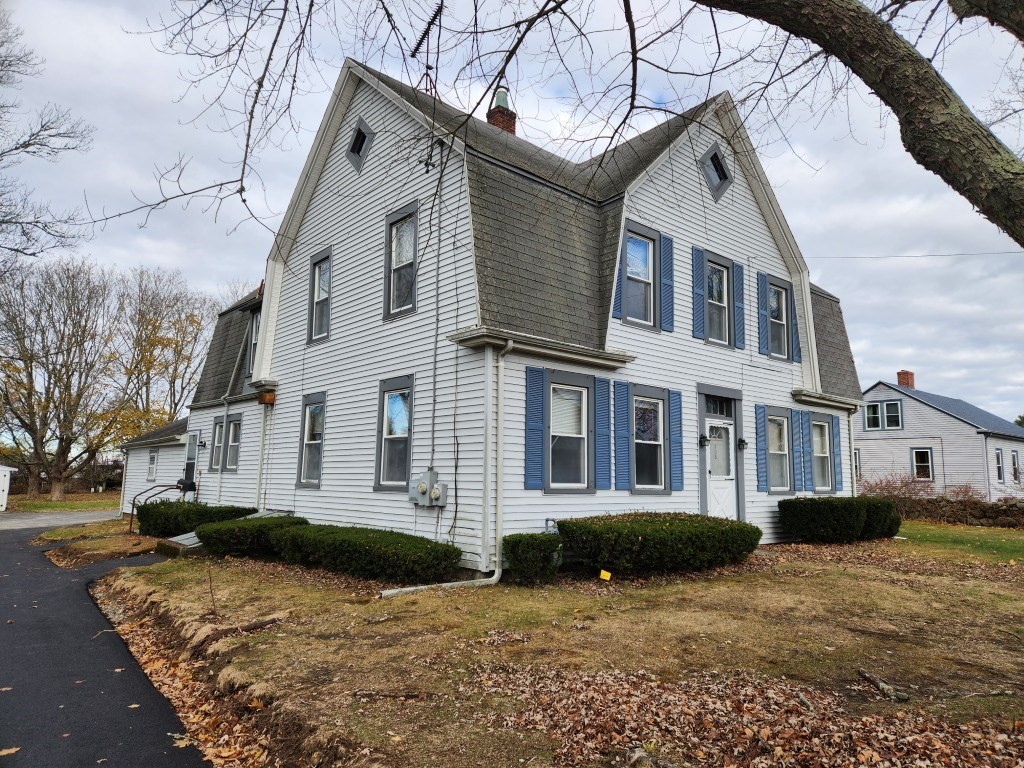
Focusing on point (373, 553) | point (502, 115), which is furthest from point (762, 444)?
point (502, 115)

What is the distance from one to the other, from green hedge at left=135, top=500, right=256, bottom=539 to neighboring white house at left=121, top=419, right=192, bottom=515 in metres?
2.93

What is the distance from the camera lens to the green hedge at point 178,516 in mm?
14156

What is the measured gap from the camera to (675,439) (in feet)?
38.2

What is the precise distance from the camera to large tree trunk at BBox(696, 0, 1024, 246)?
2979 mm

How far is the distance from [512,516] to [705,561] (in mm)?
3040

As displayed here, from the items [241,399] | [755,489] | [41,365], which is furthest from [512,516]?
[41,365]

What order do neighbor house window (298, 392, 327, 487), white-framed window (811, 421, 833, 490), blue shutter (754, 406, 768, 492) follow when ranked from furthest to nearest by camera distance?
1. white-framed window (811, 421, 833, 490)
2. blue shutter (754, 406, 768, 492)
3. neighbor house window (298, 392, 327, 487)

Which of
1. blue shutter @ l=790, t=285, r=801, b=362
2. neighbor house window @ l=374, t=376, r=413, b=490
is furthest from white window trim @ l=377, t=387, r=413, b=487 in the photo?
blue shutter @ l=790, t=285, r=801, b=362

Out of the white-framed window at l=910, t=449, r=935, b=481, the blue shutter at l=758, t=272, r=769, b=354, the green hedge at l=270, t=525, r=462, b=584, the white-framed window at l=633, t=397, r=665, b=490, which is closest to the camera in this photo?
the green hedge at l=270, t=525, r=462, b=584

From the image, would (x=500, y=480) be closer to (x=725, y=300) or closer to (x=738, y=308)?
(x=725, y=300)

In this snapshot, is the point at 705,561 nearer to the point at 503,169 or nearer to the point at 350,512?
the point at 350,512

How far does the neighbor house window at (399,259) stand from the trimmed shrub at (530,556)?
443 centimetres

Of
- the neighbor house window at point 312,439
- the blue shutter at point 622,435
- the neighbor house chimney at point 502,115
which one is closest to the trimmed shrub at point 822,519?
the blue shutter at point 622,435

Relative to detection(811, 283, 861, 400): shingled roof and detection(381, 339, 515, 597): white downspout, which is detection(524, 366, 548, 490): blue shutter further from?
detection(811, 283, 861, 400): shingled roof
